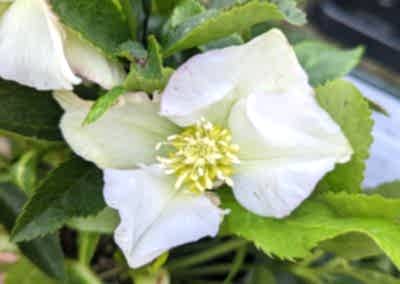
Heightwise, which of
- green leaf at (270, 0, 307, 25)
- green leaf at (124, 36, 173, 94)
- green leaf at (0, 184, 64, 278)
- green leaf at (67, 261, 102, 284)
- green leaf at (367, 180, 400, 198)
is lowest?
green leaf at (67, 261, 102, 284)

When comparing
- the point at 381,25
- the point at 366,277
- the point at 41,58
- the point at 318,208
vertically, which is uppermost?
the point at 41,58

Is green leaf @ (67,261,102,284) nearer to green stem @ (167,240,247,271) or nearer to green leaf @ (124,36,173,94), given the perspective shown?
green stem @ (167,240,247,271)

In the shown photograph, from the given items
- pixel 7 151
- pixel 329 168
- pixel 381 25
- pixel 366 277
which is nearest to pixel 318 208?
pixel 329 168

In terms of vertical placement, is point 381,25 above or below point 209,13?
below

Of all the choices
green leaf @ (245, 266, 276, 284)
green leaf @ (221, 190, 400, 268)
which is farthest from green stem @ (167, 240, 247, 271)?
green leaf @ (221, 190, 400, 268)

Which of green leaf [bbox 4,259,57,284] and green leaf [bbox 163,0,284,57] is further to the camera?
green leaf [bbox 4,259,57,284]

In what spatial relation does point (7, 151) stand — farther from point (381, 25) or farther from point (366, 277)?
point (381, 25)
